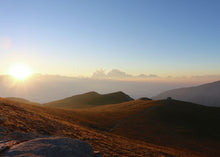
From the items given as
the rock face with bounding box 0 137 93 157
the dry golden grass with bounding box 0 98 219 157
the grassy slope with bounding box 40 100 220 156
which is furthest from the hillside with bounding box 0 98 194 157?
the grassy slope with bounding box 40 100 220 156

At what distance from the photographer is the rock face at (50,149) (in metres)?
4.91

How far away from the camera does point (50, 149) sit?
5.32 metres

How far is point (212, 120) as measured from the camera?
32.7 meters

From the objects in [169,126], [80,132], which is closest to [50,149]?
[80,132]

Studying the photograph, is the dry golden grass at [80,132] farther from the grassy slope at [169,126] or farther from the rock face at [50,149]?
the rock face at [50,149]

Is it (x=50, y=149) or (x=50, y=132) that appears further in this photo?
(x=50, y=132)

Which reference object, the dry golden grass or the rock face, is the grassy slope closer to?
the dry golden grass

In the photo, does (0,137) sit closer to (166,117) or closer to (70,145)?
(70,145)

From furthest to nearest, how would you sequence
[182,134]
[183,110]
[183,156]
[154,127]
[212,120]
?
[183,110] → [212,120] → [154,127] → [182,134] → [183,156]

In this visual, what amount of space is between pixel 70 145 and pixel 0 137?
4313 millimetres

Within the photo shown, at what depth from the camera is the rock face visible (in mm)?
4914

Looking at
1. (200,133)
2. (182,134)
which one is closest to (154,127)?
(182,134)

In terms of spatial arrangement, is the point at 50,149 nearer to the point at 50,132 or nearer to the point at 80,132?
the point at 50,132

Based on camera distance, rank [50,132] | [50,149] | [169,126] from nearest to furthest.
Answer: [50,149], [50,132], [169,126]
